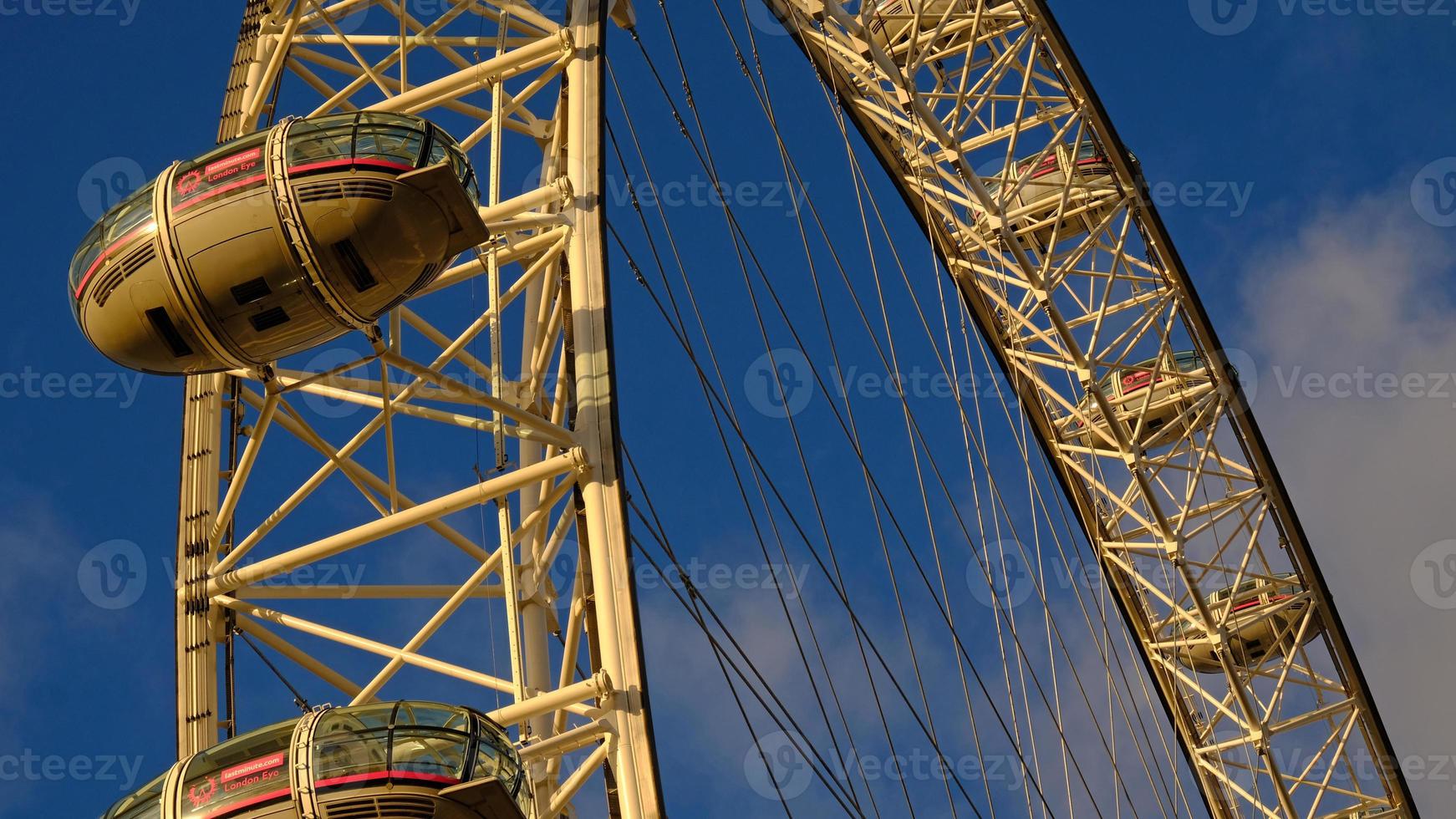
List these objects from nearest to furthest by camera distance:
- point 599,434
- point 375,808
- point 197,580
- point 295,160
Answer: point 375,808 < point 295,160 < point 599,434 < point 197,580

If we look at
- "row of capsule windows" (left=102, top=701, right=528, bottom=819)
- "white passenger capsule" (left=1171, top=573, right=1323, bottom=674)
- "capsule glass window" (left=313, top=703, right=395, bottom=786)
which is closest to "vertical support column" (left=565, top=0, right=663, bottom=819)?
"row of capsule windows" (left=102, top=701, right=528, bottom=819)

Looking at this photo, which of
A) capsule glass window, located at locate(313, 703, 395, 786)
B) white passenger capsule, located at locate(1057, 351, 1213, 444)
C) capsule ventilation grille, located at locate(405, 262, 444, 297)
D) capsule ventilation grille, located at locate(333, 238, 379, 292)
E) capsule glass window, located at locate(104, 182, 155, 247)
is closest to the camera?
capsule glass window, located at locate(313, 703, 395, 786)

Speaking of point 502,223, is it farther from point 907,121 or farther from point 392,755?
point 907,121

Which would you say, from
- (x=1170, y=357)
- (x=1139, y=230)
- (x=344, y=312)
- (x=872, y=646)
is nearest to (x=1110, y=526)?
(x=1170, y=357)

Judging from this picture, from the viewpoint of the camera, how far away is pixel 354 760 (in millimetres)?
14250

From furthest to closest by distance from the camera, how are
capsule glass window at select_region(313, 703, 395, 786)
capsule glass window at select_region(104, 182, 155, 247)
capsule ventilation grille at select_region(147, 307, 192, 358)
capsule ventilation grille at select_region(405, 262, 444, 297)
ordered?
capsule glass window at select_region(104, 182, 155, 247) < capsule ventilation grille at select_region(405, 262, 444, 297) < capsule ventilation grille at select_region(147, 307, 192, 358) < capsule glass window at select_region(313, 703, 395, 786)

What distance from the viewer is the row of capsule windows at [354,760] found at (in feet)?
46.6

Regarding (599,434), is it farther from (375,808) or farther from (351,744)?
(375,808)

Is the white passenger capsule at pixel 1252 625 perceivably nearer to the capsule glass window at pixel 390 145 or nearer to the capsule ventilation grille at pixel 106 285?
the capsule glass window at pixel 390 145

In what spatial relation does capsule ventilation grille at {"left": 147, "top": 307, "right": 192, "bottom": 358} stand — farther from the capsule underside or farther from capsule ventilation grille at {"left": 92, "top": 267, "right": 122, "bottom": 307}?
capsule ventilation grille at {"left": 92, "top": 267, "right": 122, "bottom": 307}

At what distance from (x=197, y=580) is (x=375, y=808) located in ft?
18.0

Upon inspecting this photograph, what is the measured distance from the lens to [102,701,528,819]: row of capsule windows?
46.6ft

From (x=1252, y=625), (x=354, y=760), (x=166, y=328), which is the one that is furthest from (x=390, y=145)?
(x=1252, y=625)

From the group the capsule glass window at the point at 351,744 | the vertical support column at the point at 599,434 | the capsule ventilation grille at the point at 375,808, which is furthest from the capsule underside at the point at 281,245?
the capsule ventilation grille at the point at 375,808
